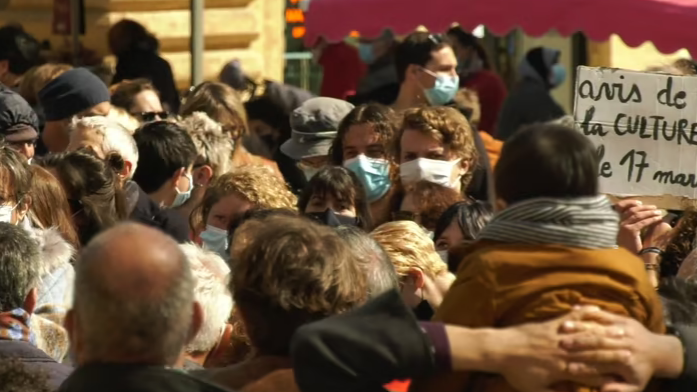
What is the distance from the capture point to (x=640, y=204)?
6000mm

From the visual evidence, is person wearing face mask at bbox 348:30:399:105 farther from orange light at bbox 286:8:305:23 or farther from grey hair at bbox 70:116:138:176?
orange light at bbox 286:8:305:23

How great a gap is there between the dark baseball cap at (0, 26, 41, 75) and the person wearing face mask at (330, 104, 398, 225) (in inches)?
171

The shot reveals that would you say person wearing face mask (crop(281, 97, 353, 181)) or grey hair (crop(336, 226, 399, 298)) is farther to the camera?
person wearing face mask (crop(281, 97, 353, 181))

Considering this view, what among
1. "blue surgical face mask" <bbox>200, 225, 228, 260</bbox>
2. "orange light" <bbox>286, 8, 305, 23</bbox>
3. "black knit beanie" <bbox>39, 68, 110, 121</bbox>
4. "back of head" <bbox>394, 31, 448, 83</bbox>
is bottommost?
"orange light" <bbox>286, 8, 305, 23</bbox>

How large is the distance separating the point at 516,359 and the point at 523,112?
8730 mm

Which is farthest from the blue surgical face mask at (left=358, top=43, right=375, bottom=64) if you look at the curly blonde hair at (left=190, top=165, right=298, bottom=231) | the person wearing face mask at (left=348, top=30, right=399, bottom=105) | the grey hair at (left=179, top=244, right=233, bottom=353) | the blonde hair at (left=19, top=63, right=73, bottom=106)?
the grey hair at (left=179, top=244, right=233, bottom=353)

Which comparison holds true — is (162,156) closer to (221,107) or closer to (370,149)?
(370,149)

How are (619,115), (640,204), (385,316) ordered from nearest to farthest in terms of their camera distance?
(385,316) → (640,204) → (619,115)

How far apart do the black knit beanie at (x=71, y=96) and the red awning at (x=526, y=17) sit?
2470mm

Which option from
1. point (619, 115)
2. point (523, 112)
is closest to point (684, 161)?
point (619, 115)

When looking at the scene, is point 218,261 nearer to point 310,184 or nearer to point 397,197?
point 310,184

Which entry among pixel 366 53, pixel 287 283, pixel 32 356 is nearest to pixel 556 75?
pixel 366 53

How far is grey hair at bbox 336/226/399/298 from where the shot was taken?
4.47 m

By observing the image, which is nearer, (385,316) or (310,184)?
(385,316)
